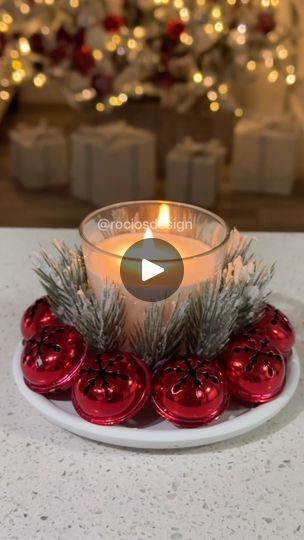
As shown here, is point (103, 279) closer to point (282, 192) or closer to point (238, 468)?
point (238, 468)

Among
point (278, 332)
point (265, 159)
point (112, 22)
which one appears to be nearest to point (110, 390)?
point (278, 332)

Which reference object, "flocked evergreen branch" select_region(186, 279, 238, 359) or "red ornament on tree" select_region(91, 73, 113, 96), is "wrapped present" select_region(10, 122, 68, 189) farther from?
"flocked evergreen branch" select_region(186, 279, 238, 359)

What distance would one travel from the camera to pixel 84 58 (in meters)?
2.63

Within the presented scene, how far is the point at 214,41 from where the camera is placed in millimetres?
2652

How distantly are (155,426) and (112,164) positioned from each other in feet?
6.58

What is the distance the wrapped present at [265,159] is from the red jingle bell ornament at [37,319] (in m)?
2.04

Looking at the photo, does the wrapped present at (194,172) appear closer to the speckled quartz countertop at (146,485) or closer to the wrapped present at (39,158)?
the wrapped present at (39,158)

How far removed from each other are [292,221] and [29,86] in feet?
5.67

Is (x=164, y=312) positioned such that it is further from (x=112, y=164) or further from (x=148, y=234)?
(x=112, y=164)

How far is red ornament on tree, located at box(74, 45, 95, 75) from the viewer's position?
2625 mm

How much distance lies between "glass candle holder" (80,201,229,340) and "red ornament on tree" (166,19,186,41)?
2158 mm

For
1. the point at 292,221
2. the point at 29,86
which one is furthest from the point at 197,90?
the point at 29,86

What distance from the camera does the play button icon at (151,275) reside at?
509 millimetres

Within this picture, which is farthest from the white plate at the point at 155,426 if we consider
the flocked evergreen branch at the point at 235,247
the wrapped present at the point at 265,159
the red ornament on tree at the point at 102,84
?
the red ornament on tree at the point at 102,84
